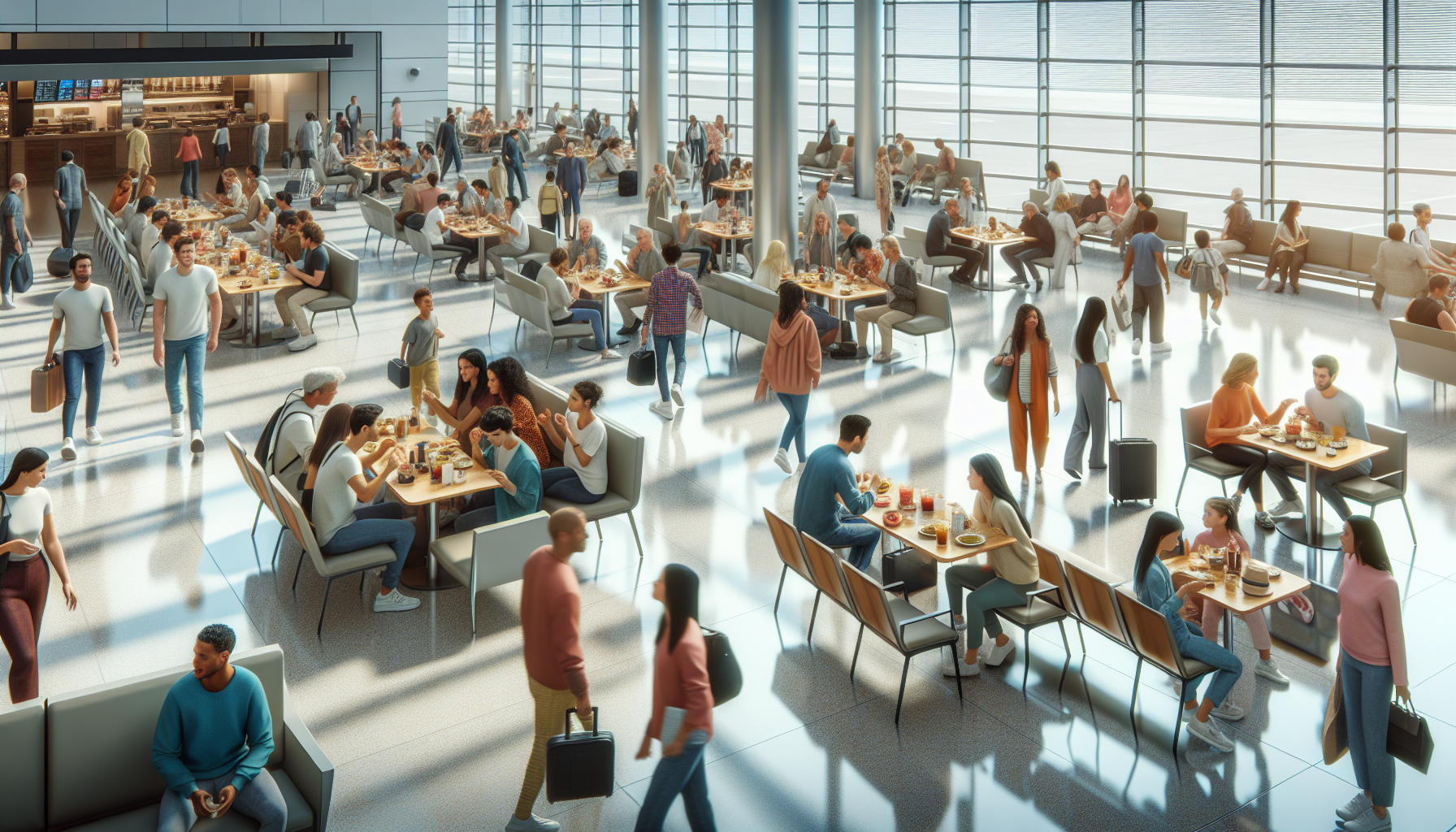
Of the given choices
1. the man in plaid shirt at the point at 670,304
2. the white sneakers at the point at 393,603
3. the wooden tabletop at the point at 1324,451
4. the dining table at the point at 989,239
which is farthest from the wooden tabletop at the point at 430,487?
the dining table at the point at 989,239

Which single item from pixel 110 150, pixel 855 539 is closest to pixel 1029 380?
pixel 855 539

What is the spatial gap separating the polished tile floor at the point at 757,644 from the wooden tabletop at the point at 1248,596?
0.60 m

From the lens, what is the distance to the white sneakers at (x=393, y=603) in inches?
305

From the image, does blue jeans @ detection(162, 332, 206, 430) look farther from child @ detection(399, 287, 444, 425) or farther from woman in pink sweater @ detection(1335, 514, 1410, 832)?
woman in pink sweater @ detection(1335, 514, 1410, 832)

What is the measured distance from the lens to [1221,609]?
6.80 meters

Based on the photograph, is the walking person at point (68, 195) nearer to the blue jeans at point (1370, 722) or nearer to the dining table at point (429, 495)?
the dining table at point (429, 495)

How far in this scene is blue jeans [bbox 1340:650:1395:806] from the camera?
17.6 feet

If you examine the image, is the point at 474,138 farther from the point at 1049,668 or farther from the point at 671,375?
the point at 1049,668

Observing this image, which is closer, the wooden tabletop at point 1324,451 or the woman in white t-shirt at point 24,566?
the woman in white t-shirt at point 24,566

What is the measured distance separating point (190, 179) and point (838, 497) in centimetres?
2102

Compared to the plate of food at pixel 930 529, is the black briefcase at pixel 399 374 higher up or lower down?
higher up

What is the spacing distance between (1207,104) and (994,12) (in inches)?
1108

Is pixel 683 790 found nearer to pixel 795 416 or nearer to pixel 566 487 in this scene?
pixel 566 487

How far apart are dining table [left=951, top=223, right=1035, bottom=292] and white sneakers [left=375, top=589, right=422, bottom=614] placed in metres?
10.4
